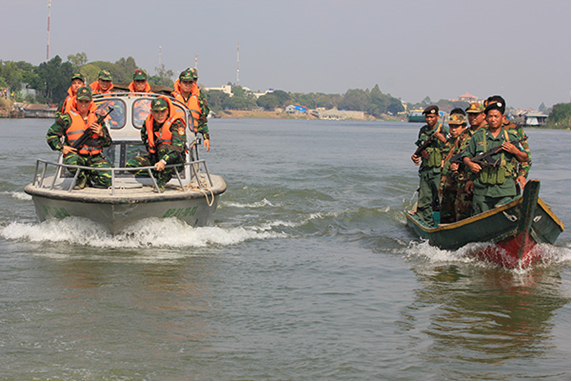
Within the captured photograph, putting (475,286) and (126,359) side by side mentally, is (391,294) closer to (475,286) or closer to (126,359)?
(475,286)

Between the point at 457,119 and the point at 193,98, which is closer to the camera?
the point at 457,119

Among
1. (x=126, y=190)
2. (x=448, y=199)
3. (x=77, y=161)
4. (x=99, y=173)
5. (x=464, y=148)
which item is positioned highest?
(x=464, y=148)

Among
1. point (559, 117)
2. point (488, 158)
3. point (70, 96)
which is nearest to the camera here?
point (488, 158)

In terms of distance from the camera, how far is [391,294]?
30.1ft

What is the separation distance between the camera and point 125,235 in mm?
11602

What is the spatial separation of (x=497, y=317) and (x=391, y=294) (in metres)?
1.48

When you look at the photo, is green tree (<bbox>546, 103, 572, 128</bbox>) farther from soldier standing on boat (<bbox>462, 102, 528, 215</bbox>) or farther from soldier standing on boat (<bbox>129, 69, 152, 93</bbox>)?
soldier standing on boat (<bbox>462, 102, 528, 215</bbox>)

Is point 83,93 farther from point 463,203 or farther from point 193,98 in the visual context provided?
point 463,203

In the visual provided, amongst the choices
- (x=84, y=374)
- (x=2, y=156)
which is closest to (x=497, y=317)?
(x=84, y=374)

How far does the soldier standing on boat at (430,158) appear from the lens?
473 inches

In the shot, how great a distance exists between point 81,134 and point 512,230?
724 cm

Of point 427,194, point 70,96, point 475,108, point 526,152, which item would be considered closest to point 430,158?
point 427,194

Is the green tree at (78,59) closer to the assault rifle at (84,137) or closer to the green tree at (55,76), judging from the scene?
the green tree at (55,76)

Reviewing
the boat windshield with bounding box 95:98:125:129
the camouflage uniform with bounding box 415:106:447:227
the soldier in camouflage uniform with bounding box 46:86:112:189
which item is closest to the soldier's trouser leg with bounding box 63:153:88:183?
the soldier in camouflage uniform with bounding box 46:86:112:189
